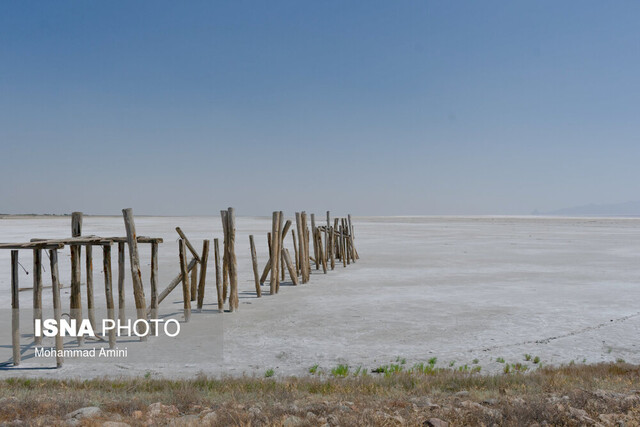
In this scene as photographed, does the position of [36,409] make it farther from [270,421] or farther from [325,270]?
[325,270]

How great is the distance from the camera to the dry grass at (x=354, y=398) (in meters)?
5.38

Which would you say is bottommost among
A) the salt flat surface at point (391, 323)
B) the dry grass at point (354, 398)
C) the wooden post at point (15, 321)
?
the salt flat surface at point (391, 323)

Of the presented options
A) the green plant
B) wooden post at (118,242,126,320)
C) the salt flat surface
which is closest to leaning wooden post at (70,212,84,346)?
wooden post at (118,242,126,320)

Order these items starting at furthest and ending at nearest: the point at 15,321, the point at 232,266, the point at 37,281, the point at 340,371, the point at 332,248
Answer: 1. the point at 332,248
2. the point at 232,266
3. the point at 37,281
4. the point at 15,321
5. the point at 340,371

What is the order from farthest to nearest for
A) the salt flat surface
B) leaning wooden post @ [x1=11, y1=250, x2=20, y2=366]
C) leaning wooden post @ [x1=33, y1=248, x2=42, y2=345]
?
the salt flat surface, leaning wooden post @ [x1=33, y1=248, x2=42, y2=345], leaning wooden post @ [x1=11, y1=250, x2=20, y2=366]

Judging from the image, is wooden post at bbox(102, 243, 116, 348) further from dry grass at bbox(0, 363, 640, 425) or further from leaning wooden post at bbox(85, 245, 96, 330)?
dry grass at bbox(0, 363, 640, 425)

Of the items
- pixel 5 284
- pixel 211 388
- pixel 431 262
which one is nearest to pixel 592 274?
pixel 431 262

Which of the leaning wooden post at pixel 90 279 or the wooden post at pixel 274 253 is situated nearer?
the leaning wooden post at pixel 90 279

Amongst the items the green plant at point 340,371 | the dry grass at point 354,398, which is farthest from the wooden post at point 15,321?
the green plant at point 340,371

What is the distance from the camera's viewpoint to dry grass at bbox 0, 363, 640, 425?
5.38 meters

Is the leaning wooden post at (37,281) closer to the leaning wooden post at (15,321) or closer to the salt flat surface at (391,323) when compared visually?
the leaning wooden post at (15,321)

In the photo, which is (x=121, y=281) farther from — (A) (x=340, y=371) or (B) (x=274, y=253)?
(B) (x=274, y=253)

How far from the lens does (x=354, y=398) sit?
6.09 m

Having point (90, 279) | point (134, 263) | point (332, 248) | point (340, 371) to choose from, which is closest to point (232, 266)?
point (134, 263)
